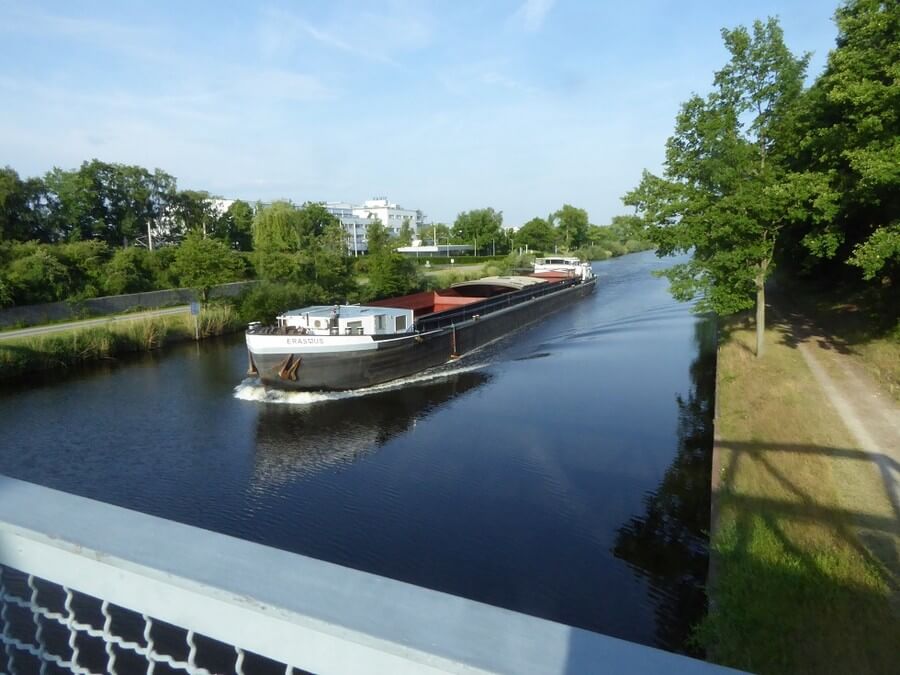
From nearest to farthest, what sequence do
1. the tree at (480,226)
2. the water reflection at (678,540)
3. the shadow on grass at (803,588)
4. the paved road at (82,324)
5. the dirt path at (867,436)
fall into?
the shadow on grass at (803,588) → the dirt path at (867,436) → the water reflection at (678,540) → the paved road at (82,324) → the tree at (480,226)

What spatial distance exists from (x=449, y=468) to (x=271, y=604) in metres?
12.3

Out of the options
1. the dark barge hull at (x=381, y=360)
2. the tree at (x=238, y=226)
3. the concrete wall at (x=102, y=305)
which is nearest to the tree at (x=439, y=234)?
→ the tree at (x=238, y=226)

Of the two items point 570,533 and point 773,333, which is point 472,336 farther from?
point 570,533

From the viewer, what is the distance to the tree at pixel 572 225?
105250mm

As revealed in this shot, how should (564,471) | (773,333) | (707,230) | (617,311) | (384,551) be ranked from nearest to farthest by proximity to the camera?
(384,551) < (564,471) < (707,230) < (773,333) < (617,311)

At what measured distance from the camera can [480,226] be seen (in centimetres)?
9369

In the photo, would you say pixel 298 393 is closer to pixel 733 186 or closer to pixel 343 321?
pixel 343 321

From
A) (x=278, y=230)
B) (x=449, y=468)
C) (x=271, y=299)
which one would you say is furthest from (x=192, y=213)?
(x=449, y=468)

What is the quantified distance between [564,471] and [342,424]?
6459 mm

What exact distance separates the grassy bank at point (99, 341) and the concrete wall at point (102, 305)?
432 centimetres

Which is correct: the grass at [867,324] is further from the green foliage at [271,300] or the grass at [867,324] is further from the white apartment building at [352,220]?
the white apartment building at [352,220]

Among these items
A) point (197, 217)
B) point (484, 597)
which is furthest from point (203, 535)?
point (197, 217)

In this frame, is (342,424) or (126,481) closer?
(126,481)

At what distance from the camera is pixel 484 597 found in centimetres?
879
